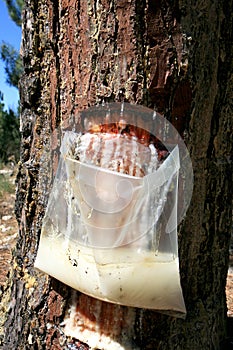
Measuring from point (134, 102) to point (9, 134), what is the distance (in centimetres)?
764

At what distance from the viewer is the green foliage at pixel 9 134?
8.32m

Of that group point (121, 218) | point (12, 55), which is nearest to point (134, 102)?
point (121, 218)

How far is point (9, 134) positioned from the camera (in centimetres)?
838

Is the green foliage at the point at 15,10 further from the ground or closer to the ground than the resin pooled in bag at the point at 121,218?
further from the ground

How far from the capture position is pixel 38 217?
4.01 ft

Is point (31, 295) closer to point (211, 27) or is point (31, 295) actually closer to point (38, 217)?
point (38, 217)

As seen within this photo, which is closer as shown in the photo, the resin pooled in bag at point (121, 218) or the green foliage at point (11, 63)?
the resin pooled in bag at point (121, 218)

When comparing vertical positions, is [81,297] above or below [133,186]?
below

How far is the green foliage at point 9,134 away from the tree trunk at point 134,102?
716 cm

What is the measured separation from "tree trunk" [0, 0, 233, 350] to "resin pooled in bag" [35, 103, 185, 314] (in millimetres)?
71

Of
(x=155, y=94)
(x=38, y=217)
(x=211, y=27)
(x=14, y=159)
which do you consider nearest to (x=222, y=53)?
(x=211, y=27)

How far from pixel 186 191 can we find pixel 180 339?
40 cm

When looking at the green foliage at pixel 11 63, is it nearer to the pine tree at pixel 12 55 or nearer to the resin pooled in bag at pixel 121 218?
the pine tree at pixel 12 55

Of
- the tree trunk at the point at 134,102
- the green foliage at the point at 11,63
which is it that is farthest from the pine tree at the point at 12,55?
the tree trunk at the point at 134,102
